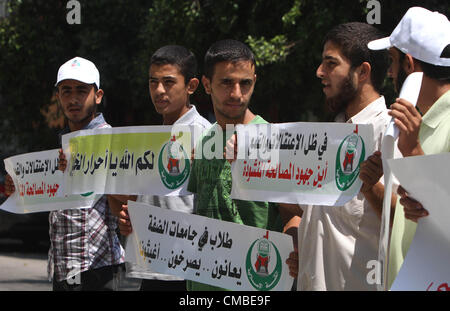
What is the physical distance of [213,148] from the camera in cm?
396

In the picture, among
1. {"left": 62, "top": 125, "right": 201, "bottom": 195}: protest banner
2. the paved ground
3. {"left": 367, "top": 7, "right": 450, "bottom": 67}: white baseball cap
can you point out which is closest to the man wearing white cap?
{"left": 367, "top": 7, "right": 450, "bottom": 67}: white baseball cap

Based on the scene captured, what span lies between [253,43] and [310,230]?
23.7 ft

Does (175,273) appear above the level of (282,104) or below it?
below

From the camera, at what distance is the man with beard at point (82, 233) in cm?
471

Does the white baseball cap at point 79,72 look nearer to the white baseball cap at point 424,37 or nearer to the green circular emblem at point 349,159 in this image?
the green circular emblem at point 349,159

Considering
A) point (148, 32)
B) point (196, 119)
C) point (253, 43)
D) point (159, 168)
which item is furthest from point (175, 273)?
point (148, 32)

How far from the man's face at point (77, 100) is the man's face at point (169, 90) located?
511 mm

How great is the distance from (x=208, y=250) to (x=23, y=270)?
8615 millimetres

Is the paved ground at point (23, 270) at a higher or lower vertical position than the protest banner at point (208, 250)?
lower

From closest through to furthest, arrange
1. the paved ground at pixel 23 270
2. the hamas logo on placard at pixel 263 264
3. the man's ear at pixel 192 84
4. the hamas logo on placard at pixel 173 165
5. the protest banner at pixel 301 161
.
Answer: the protest banner at pixel 301 161
the hamas logo on placard at pixel 263 264
the hamas logo on placard at pixel 173 165
the man's ear at pixel 192 84
the paved ground at pixel 23 270

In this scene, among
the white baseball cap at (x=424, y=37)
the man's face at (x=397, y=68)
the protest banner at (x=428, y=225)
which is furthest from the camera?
the man's face at (x=397, y=68)

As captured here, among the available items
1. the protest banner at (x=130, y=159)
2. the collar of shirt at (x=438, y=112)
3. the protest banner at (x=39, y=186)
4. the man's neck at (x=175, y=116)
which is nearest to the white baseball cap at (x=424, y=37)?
the collar of shirt at (x=438, y=112)

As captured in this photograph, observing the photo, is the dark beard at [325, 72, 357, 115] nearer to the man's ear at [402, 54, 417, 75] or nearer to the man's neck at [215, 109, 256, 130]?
the man's ear at [402, 54, 417, 75]

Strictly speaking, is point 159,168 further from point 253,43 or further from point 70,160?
point 253,43
